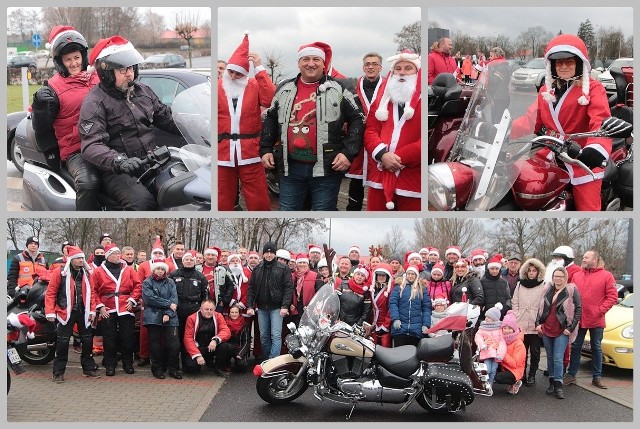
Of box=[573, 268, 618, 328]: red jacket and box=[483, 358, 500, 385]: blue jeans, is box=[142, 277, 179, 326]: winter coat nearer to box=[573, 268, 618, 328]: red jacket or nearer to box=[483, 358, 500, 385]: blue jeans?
box=[483, 358, 500, 385]: blue jeans

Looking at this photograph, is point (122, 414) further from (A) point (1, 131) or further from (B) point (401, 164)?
(B) point (401, 164)

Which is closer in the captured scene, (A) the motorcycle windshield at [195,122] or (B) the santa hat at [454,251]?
(A) the motorcycle windshield at [195,122]

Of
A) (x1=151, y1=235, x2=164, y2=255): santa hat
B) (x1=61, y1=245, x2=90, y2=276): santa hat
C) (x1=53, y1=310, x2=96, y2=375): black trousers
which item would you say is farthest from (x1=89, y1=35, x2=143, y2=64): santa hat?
(x1=53, y1=310, x2=96, y2=375): black trousers

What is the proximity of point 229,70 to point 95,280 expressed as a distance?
9.56 feet

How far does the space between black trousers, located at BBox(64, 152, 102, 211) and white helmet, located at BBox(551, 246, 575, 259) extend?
3.65 metres

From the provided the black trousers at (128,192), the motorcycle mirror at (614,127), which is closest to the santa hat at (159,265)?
the black trousers at (128,192)

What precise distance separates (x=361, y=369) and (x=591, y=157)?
261 centimetres

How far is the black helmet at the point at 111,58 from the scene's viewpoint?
500 centimetres

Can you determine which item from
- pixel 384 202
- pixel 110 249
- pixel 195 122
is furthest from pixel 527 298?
pixel 110 249

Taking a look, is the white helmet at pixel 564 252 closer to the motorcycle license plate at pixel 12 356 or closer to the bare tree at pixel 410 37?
the bare tree at pixel 410 37

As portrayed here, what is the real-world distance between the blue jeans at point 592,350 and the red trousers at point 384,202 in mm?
2654

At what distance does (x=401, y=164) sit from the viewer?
16.3 ft

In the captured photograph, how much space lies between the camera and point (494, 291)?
675cm

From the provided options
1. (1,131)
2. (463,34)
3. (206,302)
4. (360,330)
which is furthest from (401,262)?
(1,131)
